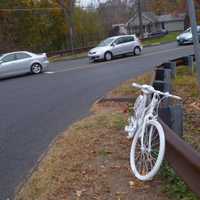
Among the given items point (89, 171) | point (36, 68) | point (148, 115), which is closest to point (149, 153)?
point (148, 115)

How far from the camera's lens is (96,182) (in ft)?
17.1

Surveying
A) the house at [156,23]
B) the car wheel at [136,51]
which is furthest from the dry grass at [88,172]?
the house at [156,23]

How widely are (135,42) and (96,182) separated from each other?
84.6ft

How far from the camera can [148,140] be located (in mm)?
5293

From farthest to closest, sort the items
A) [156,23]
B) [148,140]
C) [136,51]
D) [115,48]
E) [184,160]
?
[156,23] < [136,51] < [115,48] < [148,140] < [184,160]

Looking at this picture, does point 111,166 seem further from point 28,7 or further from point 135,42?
point 28,7

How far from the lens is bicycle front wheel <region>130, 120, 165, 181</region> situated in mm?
4852

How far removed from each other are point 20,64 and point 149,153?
19.0m

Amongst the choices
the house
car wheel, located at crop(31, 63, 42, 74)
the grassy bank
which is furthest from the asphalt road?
the house

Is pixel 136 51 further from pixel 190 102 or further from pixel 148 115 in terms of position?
pixel 148 115

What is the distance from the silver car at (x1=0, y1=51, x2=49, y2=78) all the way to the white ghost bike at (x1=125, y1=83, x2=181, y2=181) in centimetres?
1779

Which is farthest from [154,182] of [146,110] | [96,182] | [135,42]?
[135,42]

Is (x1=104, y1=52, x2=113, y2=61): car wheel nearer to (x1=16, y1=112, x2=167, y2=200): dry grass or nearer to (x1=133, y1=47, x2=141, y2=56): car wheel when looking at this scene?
(x1=133, y1=47, x2=141, y2=56): car wheel

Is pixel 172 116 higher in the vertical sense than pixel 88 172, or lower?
higher
